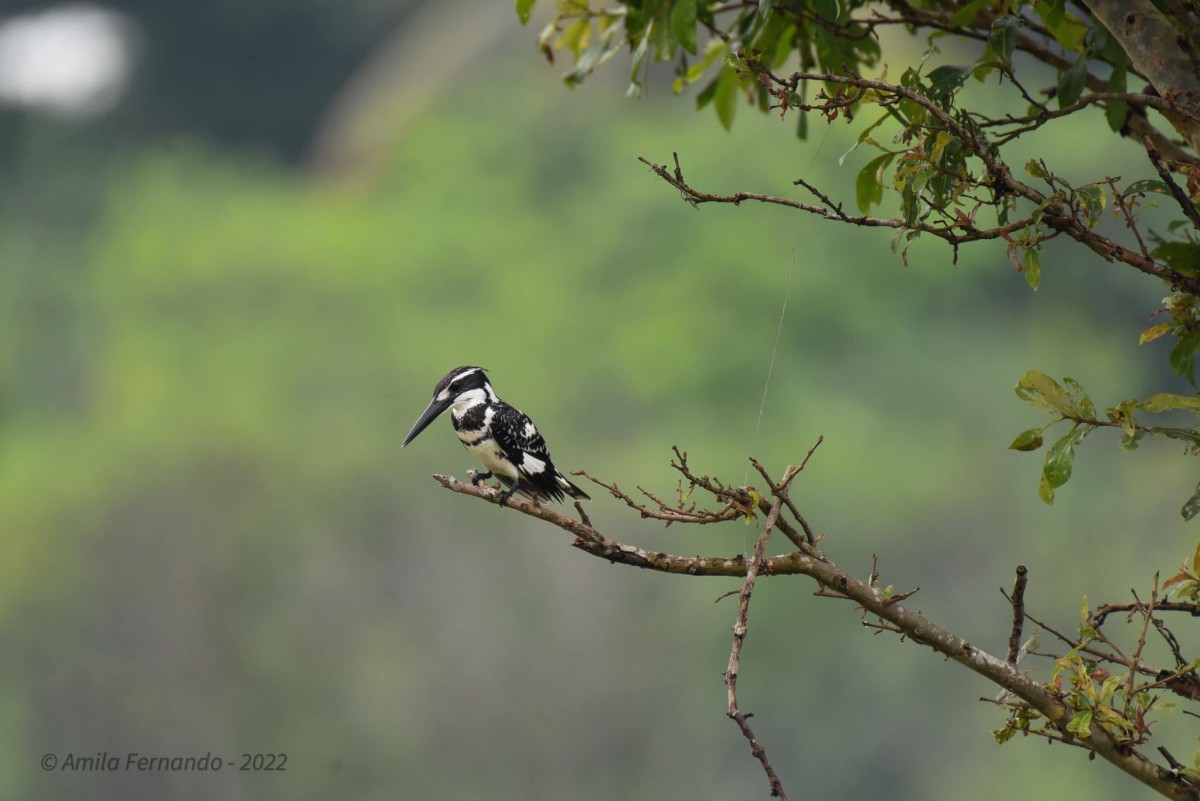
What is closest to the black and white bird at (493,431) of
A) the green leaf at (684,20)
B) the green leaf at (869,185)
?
the green leaf at (684,20)

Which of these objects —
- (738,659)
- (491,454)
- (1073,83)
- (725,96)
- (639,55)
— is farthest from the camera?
(491,454)

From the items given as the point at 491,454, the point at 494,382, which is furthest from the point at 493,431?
the point at 494,382

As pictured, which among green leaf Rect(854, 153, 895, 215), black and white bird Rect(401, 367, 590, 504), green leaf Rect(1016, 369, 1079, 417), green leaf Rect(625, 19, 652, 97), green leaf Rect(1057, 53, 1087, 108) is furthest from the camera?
black and white bird Rect(401, 367, 590, 504)

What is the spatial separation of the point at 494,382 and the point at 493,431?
3.09 metres

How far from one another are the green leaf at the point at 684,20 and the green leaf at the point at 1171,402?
78 centimetres

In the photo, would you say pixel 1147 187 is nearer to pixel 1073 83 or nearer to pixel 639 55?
pixel 1073 83

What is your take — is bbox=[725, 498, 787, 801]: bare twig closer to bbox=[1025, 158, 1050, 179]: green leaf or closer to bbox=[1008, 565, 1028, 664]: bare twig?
bbox=[1008, 565, 1028, 664]: bare twig

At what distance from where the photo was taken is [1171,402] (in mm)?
1341

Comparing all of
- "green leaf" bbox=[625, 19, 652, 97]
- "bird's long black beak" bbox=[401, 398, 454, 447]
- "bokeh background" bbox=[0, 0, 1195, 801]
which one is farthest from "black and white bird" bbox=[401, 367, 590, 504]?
"bokeh background" bbox=[0, 0, 1195, 801]

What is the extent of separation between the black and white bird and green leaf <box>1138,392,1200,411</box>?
1.13 m

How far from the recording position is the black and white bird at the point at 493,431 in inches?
90.0

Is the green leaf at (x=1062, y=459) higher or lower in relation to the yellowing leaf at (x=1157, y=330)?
lower

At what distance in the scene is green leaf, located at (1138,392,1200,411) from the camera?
1308mm

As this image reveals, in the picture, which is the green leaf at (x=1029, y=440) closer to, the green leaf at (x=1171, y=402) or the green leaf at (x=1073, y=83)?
the green leaf at (x=1171, y=402)
